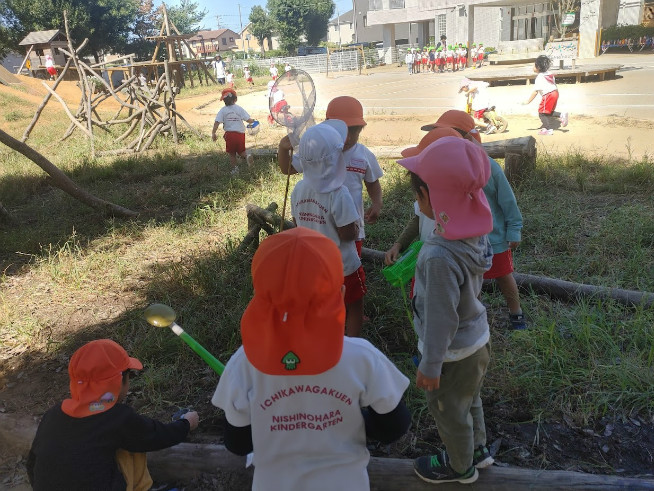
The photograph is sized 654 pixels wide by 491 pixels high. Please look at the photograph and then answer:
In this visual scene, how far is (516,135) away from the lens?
10.2 metres

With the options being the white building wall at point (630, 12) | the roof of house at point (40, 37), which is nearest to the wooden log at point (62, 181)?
the white building wall at point (630, 12)

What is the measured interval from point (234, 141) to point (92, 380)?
6851mm

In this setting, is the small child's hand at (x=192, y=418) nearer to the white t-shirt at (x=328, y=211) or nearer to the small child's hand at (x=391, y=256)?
the white t-shirt at (x=328, y=211)

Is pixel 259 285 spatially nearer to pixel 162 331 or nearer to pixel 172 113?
pixel 162 331

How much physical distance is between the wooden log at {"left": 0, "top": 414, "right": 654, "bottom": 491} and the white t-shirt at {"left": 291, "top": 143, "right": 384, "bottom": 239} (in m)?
1.41

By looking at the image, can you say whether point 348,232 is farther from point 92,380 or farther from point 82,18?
point 82,18

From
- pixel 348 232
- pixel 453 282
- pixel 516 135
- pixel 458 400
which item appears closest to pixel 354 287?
pixel 348 232

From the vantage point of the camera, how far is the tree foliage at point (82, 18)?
34188 mm

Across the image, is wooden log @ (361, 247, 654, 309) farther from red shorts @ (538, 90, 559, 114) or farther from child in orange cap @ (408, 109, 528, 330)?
red shorts @ (538, 90, 559, 114)

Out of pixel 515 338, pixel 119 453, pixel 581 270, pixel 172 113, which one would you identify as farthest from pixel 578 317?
pixel 172 113

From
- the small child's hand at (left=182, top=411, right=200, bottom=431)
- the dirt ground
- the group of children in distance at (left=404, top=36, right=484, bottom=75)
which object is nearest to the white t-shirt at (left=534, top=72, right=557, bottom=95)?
the dirt ground

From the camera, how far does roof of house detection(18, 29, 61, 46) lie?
33.4 m

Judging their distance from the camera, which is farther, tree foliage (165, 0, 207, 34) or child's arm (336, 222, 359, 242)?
tree foliage (165, 0, 207, 34)

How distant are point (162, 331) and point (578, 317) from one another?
8.50 feet
